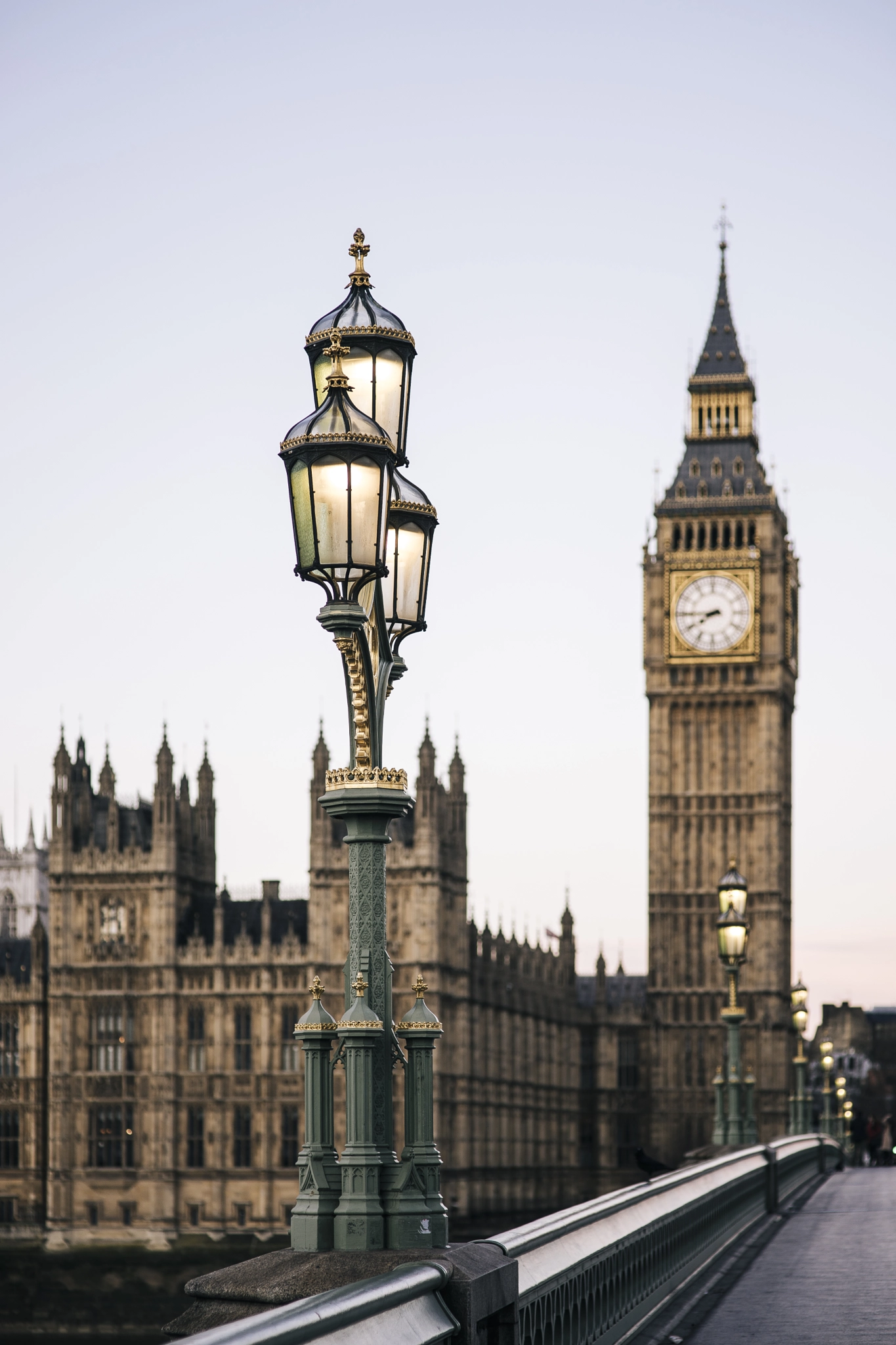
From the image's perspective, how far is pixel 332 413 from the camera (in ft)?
33.9

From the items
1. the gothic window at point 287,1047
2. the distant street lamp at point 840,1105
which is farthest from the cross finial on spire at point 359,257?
the gothic window at point 287,1047

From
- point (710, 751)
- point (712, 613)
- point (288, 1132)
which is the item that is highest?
point (712, 613)

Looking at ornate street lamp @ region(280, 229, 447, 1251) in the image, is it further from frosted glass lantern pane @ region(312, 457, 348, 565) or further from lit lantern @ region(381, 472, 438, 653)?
lit lantern @ region(381, 472, 438, 653)

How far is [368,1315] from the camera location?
759 cm

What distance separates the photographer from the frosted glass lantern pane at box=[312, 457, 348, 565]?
10109 millimetres

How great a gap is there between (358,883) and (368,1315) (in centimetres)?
295

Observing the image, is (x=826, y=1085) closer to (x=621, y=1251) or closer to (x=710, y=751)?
(x=710, y=751)

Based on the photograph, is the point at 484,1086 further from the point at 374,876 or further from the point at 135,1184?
the point at 374,876

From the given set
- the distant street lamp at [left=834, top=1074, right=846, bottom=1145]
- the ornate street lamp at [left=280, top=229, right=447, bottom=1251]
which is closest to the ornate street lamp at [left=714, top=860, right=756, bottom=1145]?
the ornate street lamp at [left=280, top=229, right=447, bottom=1251]

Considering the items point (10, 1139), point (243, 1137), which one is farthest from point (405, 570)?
point (10, 1139)

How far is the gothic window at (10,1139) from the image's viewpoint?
7569 cm

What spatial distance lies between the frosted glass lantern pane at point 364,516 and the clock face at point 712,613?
9225 cm

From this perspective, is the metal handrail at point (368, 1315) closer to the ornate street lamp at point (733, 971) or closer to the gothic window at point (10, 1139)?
the ornate street lamp at point (733, 971)

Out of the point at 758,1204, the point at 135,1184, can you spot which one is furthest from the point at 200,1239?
the point at 758,1204
